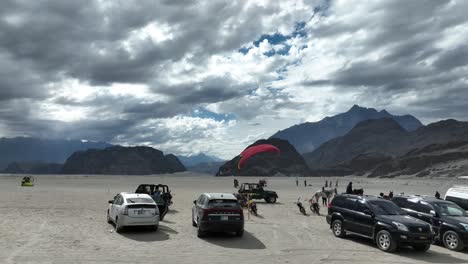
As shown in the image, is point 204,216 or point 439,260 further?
point 204,216

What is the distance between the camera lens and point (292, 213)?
2586cm

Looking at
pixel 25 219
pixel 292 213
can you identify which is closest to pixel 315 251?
pixel 292 213

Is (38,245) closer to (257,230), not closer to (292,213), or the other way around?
(257,230)

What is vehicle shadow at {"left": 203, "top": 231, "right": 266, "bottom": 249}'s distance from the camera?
14.7 metres

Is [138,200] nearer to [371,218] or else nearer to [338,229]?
[338,229]

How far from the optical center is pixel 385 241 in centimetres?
1424

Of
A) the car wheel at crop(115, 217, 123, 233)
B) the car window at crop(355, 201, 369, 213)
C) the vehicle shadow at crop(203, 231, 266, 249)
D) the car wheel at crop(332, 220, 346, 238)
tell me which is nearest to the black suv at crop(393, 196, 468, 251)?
the car window at crop(355, 201, 369, 213)

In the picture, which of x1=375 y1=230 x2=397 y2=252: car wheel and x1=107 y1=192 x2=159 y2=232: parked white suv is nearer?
x1=375 y1=230 x2=397 y2=252: car wheel

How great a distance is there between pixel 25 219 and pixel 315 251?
14441mm

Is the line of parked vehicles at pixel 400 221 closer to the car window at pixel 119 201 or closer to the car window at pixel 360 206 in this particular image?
the car window at pixel 360 206

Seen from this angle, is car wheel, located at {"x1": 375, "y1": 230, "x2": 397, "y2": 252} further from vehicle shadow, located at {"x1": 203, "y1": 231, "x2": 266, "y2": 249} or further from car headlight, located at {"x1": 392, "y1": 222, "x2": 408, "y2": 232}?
vehicle shadow, located at {"x1": 203, "y1": 231, "x2": 266, "y2": 249}

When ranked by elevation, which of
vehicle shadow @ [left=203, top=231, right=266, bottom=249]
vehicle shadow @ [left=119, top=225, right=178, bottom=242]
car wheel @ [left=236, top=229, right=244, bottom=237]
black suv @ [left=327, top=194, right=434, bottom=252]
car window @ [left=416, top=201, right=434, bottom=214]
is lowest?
vehicle shadow @ [left=203, top=231, right=266, bottom=249]

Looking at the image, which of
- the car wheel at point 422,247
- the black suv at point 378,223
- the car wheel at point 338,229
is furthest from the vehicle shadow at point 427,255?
the car wheel at point 338,229

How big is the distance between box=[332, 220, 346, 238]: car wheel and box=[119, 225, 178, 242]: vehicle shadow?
22.2 feet
